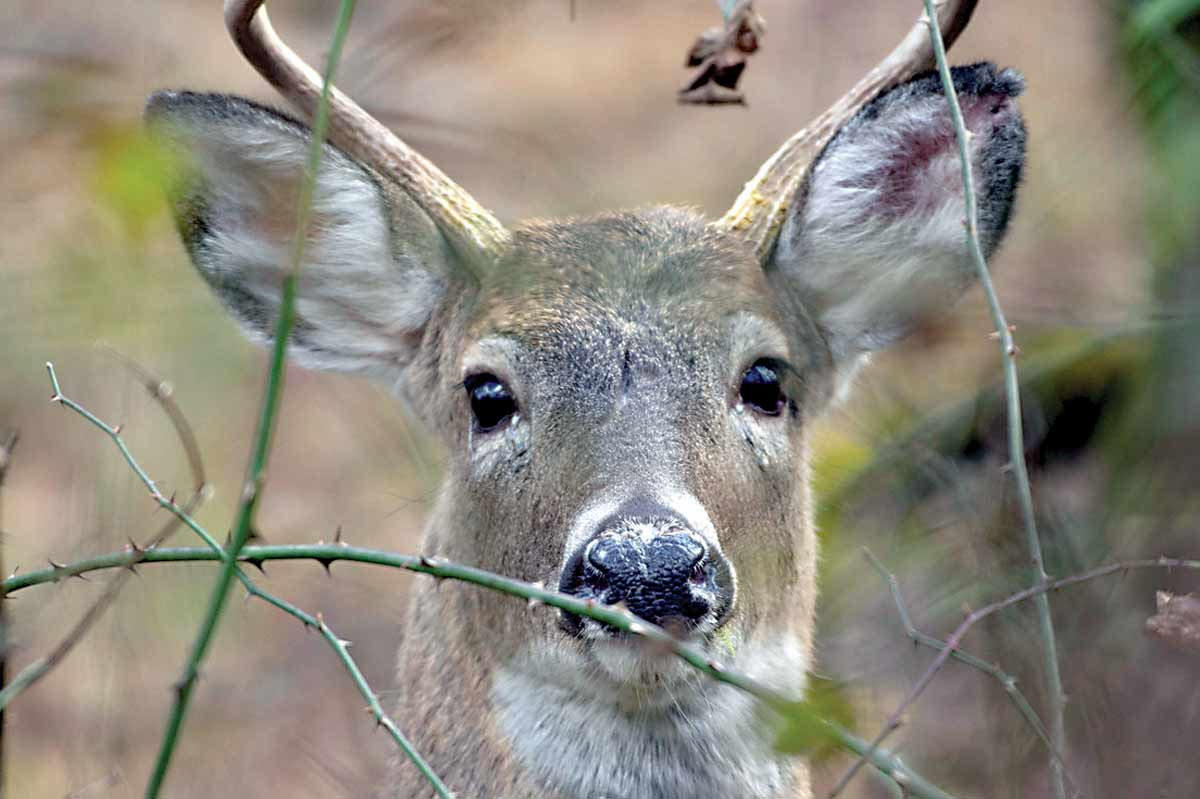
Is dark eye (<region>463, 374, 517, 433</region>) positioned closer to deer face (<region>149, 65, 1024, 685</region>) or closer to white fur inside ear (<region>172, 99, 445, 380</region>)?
deer face (<region>149, 65, 1024, 685</region>)

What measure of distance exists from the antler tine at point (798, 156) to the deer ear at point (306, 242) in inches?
32.8

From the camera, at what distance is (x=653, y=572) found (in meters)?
3.46

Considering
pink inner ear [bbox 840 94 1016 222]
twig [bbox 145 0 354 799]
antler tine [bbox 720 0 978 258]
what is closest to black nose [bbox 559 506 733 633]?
twig [bbox 145 0 354 799]

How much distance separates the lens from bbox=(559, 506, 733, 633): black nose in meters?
3.46

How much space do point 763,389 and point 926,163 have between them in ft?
2.65

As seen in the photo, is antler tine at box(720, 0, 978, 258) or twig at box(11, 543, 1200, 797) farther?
antler tine at box(720, 0, 978, 258)

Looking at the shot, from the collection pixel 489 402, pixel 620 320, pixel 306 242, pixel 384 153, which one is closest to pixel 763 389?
pixel 620 320

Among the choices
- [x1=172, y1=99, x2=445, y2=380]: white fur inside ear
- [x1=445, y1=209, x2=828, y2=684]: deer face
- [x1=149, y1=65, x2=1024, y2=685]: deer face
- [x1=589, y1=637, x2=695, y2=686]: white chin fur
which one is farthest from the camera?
[x1=172, y1=99, x2=445, y2=380]: white fur inside ear

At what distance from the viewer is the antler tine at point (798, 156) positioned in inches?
183

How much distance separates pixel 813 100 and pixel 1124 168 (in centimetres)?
395

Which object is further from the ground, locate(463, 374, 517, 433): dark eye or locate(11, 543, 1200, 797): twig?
locate(463, 374, 517, 433): dark eye

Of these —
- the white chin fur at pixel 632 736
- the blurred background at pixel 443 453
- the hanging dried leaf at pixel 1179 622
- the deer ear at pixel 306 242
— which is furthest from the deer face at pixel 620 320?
the hanging dried leaf at pixel 1179 622

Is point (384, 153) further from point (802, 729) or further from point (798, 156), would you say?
point (802, 729)

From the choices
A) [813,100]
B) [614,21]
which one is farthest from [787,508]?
[614,21]
